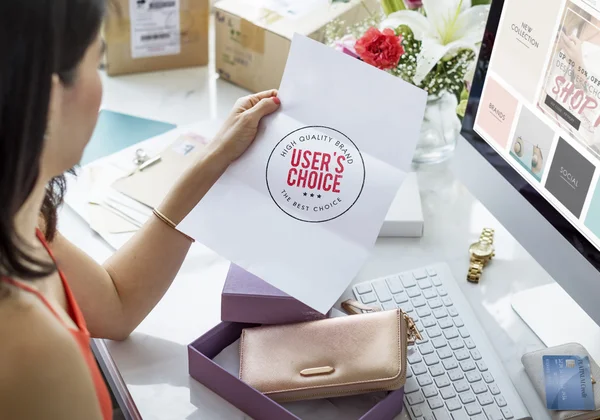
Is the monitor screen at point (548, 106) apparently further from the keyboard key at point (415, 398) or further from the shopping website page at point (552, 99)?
the keyboard key at point (415, 398)

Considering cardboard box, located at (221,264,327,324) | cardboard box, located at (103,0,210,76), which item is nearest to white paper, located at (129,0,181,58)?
cardboard box, located at (103,0,210,76)

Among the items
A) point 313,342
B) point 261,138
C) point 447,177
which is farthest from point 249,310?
point 447,177

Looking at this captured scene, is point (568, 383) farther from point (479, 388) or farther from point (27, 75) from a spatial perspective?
point (27, 75)

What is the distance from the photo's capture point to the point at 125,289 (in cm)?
94

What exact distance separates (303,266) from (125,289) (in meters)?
0.25

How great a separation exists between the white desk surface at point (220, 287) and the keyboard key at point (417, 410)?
128mm

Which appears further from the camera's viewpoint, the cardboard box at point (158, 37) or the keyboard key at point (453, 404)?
the cardboard box at point (158, 37)

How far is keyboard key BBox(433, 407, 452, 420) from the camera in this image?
842mm

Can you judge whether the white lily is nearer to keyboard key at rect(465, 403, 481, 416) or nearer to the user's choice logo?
the user's choice logo

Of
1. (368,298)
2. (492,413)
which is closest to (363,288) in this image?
(368,298)

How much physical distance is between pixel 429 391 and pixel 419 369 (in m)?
0.03

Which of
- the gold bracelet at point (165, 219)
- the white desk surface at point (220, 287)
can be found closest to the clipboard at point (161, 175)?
the white desk surface at point (220, 287)

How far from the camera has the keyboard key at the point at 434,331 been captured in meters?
0.93

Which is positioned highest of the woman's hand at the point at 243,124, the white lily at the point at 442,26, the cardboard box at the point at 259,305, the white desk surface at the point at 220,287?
the white lily at the point at 442,26
